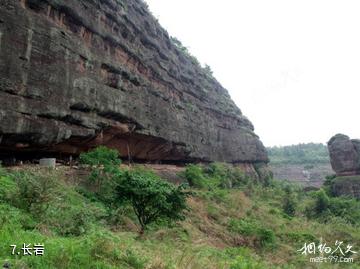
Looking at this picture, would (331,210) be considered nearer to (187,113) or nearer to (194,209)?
(187,113)

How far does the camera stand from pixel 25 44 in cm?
1253

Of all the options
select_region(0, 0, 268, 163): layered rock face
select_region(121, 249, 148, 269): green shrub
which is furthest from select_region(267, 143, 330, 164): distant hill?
select_region(121, 249, 148, 269): green shrub

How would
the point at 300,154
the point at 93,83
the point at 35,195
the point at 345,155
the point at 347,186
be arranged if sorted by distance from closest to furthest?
the point at 35,195, the point at 93,83, the point at 347,186, the point at 345,155, the point at 300,154

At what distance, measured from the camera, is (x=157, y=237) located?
10.9 meters

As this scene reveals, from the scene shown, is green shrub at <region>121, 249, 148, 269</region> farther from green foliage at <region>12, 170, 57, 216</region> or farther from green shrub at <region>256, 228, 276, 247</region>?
green shrub at <region>256, 228, 276, 247</region>

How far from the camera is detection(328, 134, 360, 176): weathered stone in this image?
39250 mm

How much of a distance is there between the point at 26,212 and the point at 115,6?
45.9 feet

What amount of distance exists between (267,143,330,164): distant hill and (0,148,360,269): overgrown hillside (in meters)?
51.9

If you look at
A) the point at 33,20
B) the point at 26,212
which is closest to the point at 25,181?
the point at 26,212

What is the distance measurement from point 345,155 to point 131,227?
1344 inches

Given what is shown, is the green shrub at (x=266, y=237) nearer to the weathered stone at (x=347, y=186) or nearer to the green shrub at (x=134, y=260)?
the green shrub at (x=134, y=260)

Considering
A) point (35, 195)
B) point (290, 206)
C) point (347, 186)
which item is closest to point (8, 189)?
point (35, 195)

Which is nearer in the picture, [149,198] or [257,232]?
[149,198]

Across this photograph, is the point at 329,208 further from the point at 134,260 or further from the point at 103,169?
the point at 134,260
